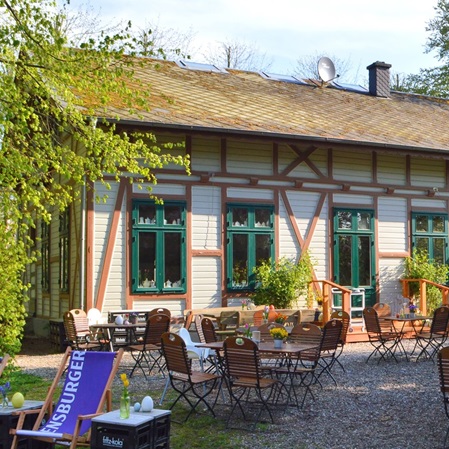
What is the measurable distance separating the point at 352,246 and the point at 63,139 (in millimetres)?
6815

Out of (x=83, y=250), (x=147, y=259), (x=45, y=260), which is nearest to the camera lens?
(x=83, y=250)

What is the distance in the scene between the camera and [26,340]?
15.5 metres

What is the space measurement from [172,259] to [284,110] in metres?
4.66

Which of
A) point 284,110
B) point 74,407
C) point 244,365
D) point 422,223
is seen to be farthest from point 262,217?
point 74,407

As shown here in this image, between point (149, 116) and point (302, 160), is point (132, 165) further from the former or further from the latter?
point (302, 160)

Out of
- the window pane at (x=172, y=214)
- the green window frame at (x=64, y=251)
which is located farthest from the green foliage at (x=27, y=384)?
the window pane at (x=172, y=214)

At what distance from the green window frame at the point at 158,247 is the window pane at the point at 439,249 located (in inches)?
249

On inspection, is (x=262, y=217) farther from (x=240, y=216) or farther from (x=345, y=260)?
(x=345, y=260)

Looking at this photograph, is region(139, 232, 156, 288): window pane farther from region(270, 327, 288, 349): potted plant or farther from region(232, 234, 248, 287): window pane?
region(270, 327, 288, 349): potted plant

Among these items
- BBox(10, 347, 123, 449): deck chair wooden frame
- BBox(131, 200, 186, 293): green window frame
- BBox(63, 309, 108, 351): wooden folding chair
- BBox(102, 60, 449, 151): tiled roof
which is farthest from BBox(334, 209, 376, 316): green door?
BBox(10, 347, 123, 449): deck chair wooden frame

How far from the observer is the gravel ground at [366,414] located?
19.5ft

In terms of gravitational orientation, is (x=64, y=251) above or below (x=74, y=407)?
above

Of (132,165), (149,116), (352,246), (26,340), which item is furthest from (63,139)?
(352,246)

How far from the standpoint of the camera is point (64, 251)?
14.4 metres
